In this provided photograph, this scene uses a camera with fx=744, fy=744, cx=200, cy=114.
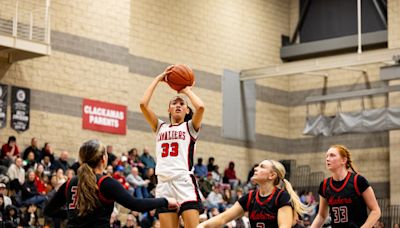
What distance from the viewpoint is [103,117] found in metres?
20.7

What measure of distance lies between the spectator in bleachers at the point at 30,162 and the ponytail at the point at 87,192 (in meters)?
12.2

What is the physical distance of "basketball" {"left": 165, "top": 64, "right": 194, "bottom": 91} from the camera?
8.34m

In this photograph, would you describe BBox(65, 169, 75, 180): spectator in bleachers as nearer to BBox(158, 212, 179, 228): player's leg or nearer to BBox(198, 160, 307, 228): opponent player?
BBox(158, 212, 179, 228): player's leg

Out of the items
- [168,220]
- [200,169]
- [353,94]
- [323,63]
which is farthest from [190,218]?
[353,94]

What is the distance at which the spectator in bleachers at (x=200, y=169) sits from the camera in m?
22.5

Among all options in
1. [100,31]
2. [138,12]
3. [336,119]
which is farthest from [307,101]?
[100,31]

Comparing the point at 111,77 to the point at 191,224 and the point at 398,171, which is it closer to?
the point at 398,171

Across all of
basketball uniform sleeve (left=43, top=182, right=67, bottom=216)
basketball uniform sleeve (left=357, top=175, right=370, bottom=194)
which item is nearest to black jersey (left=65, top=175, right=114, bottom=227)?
basketball uniform sleeve (left=43, top=182, right=67, bottom=216)

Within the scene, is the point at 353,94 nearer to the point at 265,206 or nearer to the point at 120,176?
the point at 120,176

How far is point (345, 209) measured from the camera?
7.83 metres

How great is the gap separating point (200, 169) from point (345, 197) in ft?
49.2

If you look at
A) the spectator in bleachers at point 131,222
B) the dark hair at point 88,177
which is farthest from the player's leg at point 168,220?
the spectator in bleachers at point 131,222

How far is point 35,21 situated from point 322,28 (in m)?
11.8

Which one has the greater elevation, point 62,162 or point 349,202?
point 62,162
